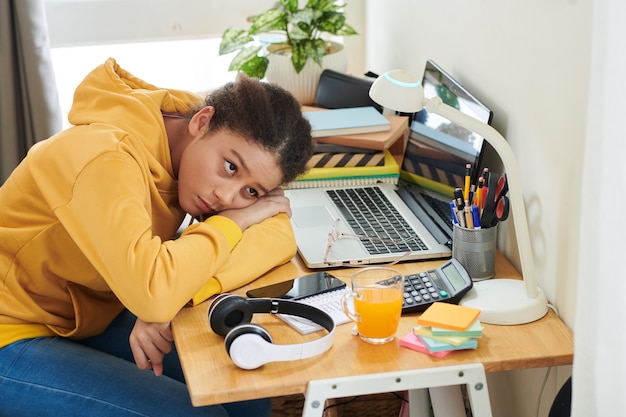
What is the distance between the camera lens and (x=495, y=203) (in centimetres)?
146

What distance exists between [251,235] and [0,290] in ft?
1.43

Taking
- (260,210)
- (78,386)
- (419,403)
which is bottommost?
(419,403)

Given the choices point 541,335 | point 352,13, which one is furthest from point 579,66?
point 352,13

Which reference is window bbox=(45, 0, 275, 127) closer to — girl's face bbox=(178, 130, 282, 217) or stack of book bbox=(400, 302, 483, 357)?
girl's face bbox=(178, 130, 282, 217)

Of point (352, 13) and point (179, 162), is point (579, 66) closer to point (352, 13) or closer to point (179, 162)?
point (179, 162)

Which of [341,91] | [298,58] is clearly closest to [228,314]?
[341,91]

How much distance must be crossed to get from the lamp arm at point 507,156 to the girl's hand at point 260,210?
379 mm

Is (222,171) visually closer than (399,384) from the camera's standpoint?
No

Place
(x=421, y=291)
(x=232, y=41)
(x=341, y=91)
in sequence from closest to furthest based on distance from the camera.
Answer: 1. (x=421, y=291)
2. (x=341, y=91)
3. (x=232, y=41)

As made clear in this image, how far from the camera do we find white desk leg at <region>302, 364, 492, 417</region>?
117 centimetres

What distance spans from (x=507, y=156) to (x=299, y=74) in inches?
45.8

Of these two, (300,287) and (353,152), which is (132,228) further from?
(353,152)

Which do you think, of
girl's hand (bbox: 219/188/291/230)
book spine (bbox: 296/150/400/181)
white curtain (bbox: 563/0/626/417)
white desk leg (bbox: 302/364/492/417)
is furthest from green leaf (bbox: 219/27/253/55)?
white curtain (bbox: 563/0/626/417)

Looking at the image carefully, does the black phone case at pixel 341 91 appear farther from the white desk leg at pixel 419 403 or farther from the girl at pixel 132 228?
Answer: the white desk leg at pixel 419 403
